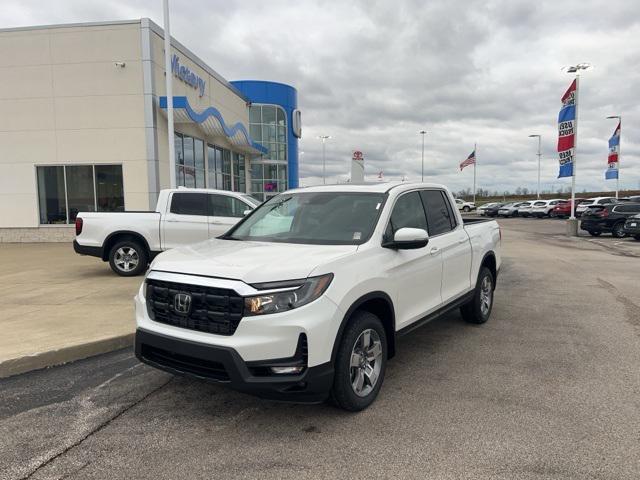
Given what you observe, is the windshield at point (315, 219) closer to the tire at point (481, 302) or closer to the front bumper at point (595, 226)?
the tire at point (481, 302)

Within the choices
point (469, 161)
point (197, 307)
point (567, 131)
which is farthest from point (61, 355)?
point (469, 161)

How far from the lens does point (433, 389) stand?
4234 millimetres

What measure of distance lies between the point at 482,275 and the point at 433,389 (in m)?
2.47

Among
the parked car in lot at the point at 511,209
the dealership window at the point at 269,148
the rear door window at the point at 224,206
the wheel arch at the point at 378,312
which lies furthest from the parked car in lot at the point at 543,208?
the wheel arch at the point at 378,312

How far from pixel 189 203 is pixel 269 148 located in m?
26.2

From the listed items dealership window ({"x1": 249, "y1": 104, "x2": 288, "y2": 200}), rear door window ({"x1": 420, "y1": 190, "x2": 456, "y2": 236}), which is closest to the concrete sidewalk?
rear door window ({"x1": 420, "y1": 190, "x2": 456, "y2": 236})

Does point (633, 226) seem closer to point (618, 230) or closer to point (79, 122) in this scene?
point (618, 230)

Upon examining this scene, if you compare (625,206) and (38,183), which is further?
(625,206)

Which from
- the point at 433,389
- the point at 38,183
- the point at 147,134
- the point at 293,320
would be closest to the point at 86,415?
the point at 293,320

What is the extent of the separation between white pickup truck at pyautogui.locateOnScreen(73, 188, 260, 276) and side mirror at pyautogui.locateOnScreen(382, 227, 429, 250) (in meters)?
6.28

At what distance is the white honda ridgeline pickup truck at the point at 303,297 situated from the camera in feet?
10.7

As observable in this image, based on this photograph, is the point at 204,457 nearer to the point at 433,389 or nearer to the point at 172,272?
the point at 172,272

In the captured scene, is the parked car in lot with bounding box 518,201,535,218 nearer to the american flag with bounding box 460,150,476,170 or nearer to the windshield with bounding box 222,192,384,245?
the american flag with bounding box 460,150,476,170

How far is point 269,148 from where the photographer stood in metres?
35.5
